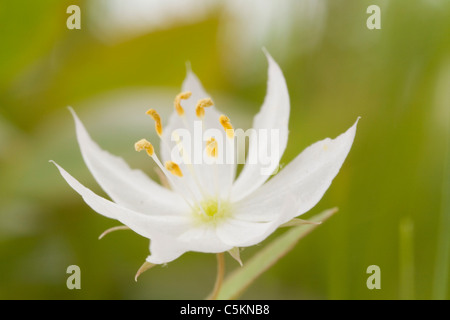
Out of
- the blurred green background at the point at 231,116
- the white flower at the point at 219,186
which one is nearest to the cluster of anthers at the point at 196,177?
the white flower at the point at 219,186

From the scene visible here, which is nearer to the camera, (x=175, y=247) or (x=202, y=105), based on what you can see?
(x=175, y=247)

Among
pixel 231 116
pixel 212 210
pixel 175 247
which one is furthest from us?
pixel 231 116

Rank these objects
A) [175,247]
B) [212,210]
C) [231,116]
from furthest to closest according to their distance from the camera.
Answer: [231,116]
[212,210]
[175,247]

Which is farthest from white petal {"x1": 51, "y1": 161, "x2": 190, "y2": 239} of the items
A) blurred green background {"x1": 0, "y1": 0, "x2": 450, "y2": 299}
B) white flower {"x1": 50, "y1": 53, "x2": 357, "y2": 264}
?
blurred green background {"x1": 0, "y1": 0, "x2": 450, "y2": 299}

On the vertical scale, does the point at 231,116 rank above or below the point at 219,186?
above

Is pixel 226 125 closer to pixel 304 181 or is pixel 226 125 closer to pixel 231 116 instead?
pixel 304 181

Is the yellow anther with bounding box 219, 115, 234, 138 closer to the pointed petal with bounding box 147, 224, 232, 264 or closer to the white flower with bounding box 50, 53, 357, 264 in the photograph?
the white flower with bounding box 50, 53, 357, 264

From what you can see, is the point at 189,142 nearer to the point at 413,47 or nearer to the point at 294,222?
the point at 294,222

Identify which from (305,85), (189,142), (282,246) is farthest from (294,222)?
(305,85)

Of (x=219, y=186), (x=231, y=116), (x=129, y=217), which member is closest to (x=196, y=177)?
(x=219, y=186)
